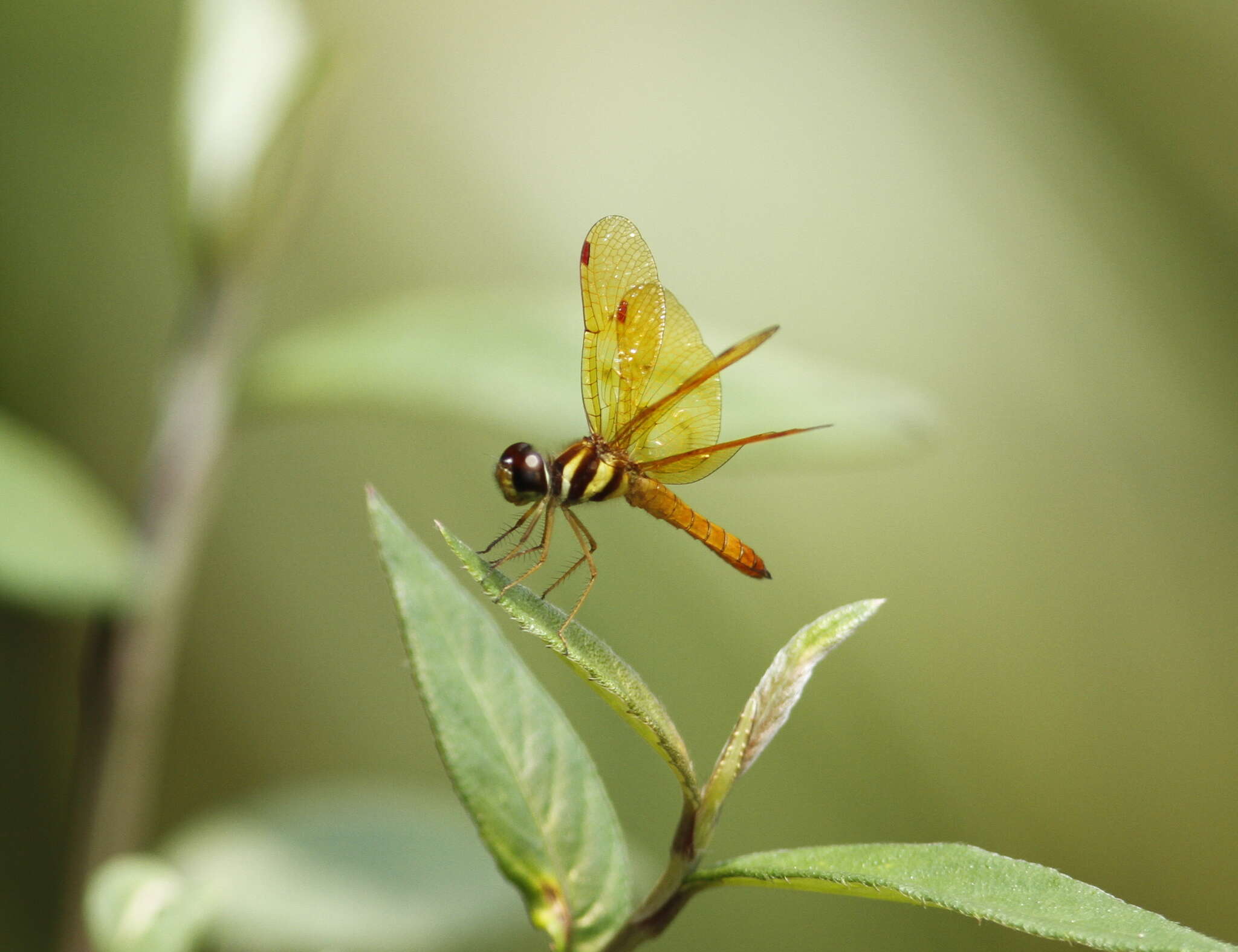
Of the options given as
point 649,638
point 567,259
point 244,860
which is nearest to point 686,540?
point 649,638

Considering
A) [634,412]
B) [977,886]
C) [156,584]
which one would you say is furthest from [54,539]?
[977,886]

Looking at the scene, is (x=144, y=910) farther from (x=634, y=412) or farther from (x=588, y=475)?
(x=634, y=412)

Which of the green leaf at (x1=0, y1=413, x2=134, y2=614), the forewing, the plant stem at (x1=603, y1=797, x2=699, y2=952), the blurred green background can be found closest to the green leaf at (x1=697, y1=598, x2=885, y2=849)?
the plant stem at (x1=603, y1=797, x2=699, y2=952)

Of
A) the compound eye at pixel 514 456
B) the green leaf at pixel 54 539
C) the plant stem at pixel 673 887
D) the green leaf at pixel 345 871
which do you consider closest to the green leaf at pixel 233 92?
the green leaf at pixel 54 539

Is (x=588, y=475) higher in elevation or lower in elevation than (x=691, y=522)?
higher

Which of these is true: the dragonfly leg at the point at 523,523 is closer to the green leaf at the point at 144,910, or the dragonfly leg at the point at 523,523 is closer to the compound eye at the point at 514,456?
the compound eye at the point at 514,456

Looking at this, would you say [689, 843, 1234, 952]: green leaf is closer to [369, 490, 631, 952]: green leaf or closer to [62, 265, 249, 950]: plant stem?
[369, 490, 631, 952]: green leaf
